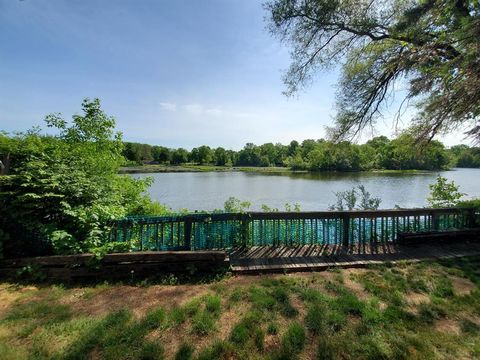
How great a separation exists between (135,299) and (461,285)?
5.07 metres

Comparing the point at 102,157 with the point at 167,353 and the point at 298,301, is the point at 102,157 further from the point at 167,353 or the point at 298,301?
the point at 298,301

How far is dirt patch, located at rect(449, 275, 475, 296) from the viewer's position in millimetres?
3826

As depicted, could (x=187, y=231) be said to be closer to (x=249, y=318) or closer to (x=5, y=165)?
(x=249, y=318)

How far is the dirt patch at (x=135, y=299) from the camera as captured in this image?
3.32 metres

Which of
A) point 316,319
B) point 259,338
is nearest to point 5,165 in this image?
point 259,338

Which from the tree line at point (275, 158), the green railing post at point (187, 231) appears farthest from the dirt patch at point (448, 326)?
the tree line at point (275, 158)

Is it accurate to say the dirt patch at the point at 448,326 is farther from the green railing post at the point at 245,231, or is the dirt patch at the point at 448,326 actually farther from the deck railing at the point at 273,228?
the green railing post at the point at 245,231

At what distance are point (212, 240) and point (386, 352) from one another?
3.43 metres

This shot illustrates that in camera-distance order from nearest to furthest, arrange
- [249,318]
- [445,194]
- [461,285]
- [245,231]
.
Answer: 1. [249,318]
2. [461,285]
3. [245,231]
4. [445,194]

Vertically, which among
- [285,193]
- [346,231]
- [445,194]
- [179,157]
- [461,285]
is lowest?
[285,193]

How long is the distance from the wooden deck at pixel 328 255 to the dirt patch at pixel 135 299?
1068mm

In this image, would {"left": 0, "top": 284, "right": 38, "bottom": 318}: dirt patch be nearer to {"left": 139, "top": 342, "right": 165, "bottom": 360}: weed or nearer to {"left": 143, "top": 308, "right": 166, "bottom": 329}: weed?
{"left": 143, "top": 308, "right": 166, "bottom": 329}: weed

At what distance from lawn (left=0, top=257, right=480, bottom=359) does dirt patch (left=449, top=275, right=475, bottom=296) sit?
0.7 inches

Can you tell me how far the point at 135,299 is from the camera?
11.6ft
